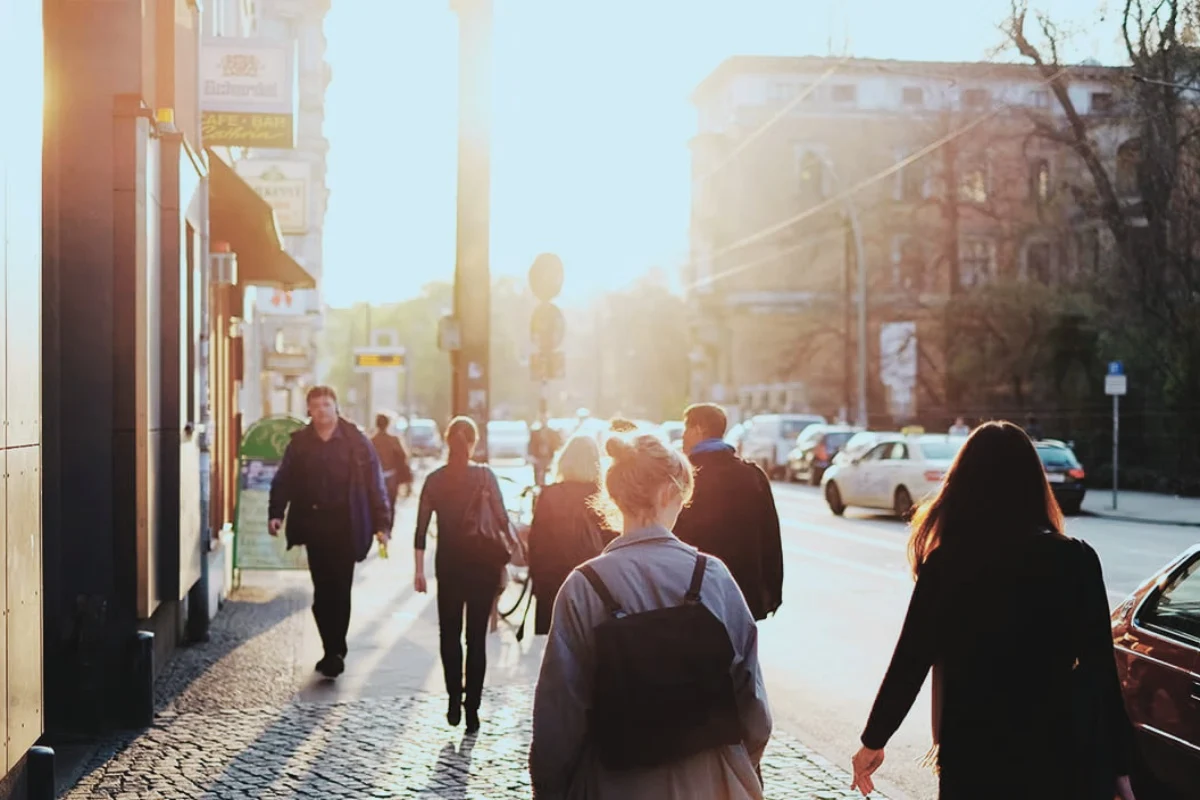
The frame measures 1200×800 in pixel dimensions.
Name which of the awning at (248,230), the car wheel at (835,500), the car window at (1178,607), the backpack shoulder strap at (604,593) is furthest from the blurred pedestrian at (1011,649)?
the car wheel at (835,500)

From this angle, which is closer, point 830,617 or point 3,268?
point 3,268

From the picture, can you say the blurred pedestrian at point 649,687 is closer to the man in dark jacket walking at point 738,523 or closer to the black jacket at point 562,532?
the man in dark jacket walking at point 738,523

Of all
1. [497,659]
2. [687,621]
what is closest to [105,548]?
[497,659]

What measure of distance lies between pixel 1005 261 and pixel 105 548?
158 feet

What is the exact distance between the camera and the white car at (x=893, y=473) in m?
27.4

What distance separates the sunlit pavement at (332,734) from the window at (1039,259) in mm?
50502

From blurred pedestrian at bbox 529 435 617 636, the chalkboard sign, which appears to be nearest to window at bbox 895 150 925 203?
the chalkboard sign

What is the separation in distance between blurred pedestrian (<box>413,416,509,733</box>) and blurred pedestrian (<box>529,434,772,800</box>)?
191 inches

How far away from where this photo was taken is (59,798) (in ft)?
23.9

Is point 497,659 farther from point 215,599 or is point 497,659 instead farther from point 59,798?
point 59,798

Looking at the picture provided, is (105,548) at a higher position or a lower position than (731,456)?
lower

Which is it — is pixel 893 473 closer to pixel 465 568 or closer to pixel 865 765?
pixel 465 568

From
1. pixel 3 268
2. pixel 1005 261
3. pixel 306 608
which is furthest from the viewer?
pixel 1005 261

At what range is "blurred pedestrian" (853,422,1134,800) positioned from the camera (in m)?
4.27
